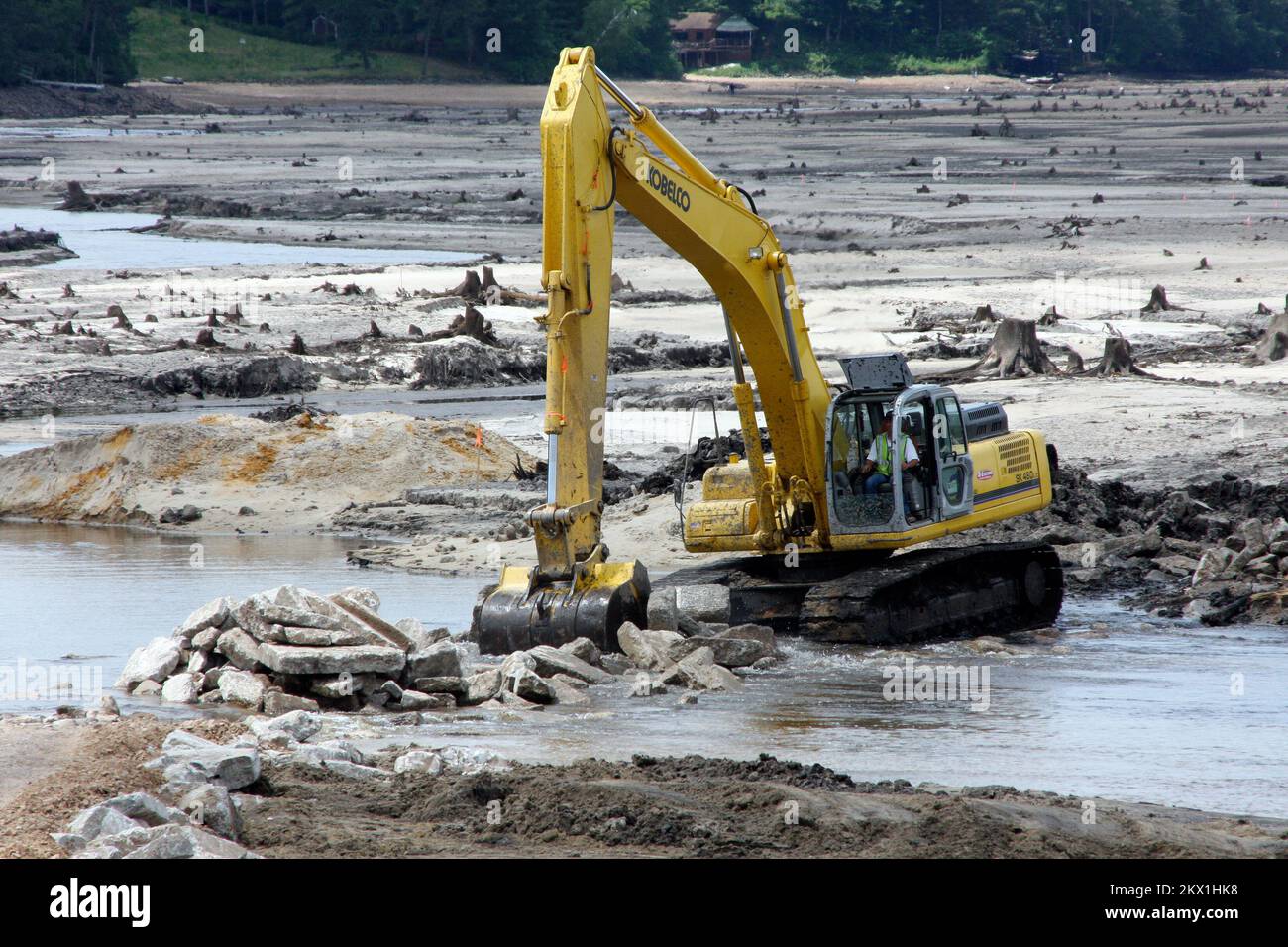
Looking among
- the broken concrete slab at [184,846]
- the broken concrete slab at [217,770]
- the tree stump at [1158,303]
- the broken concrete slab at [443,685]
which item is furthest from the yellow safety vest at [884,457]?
the tree stump at [1158,303]

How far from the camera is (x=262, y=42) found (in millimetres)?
107312

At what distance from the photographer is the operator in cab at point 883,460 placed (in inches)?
547

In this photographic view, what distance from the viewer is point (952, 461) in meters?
14.3

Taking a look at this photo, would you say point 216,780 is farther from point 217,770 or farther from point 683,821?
point 683,821

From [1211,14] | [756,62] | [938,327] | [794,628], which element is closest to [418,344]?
[938,327]

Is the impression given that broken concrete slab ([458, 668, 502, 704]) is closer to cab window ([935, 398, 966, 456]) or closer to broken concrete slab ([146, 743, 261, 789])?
broken concrete slab ([146, 743, 261, 789])

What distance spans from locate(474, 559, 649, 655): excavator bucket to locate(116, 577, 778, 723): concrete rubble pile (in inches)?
4.7

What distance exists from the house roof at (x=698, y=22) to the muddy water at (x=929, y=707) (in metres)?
120

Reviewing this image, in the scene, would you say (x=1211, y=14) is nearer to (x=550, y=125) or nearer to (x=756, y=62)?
(x=756, y=62)

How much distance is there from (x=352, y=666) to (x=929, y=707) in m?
4.09

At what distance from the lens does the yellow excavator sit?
39.3ft

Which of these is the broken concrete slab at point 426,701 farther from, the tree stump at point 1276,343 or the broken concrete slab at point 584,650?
the tree stump at point 1276,343

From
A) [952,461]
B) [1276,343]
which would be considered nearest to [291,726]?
[952,461]

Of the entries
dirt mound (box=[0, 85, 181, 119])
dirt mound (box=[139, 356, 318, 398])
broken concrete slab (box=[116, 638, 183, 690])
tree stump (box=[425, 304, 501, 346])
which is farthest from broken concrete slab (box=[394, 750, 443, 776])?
dirt mound (box=[0, 85, 181, 119])
